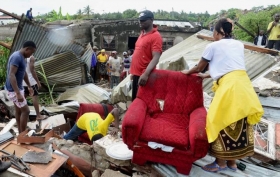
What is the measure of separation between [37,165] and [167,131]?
167cm

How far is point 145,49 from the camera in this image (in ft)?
12.8

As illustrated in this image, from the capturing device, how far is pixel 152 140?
3.04 m

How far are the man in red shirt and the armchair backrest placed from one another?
14 cm

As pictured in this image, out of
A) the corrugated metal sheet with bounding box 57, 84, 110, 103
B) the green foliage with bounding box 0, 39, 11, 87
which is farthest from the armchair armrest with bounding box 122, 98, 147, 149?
the green foliage with bounding box 0, 39, 11, 87

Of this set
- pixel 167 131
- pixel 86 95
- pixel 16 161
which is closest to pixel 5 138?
pixel 16 161

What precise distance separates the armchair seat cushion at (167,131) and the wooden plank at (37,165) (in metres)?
1.17

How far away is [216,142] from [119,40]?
1252 cm

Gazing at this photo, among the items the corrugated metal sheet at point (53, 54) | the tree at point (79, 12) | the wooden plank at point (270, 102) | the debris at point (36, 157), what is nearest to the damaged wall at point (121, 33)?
the corrugated metal sheet at point (53, 54)

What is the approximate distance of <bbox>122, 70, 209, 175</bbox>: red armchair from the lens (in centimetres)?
296

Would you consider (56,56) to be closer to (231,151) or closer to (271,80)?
(271,80)

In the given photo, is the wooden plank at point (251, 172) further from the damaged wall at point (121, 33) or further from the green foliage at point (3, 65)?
the damaged wall at point (121, 33)

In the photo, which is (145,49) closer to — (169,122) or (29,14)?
(169,122)

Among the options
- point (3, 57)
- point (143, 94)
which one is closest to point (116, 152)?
point (143, 94)

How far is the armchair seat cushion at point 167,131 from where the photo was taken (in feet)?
9.81
